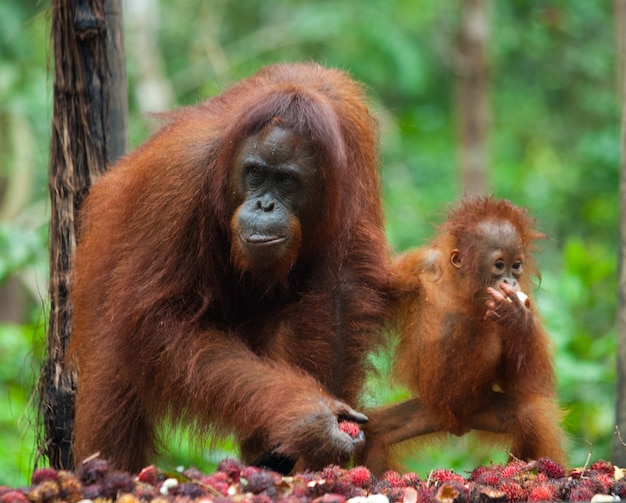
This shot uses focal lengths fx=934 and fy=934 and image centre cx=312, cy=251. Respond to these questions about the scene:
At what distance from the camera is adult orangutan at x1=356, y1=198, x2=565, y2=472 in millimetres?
3441

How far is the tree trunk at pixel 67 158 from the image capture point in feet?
12.9

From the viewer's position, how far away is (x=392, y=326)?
386cm

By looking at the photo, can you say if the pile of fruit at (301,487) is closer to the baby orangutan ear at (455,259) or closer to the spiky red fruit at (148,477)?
the spiky red fruit at (148,477)

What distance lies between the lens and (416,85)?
11516mm

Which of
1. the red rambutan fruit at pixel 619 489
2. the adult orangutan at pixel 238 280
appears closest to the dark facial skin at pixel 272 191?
the adult orangutan at pixel 238 280

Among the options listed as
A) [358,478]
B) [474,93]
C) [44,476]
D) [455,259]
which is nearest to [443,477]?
[358,478]

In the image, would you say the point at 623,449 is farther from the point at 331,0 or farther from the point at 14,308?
the point at 331,0

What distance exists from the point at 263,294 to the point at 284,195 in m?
0.43

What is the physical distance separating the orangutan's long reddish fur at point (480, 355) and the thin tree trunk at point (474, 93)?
491 centimetres

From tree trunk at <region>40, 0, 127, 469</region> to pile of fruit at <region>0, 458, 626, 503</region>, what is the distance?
4.66 ft

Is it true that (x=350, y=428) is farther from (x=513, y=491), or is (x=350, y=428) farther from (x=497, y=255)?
(x=497, y=255)

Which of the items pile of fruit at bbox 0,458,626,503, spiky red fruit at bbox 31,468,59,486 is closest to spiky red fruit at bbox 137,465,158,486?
pile of fruit at bbox 0,458,626,503

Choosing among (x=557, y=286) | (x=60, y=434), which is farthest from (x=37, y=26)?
(x=60, y=434)

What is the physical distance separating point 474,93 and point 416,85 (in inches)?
111
